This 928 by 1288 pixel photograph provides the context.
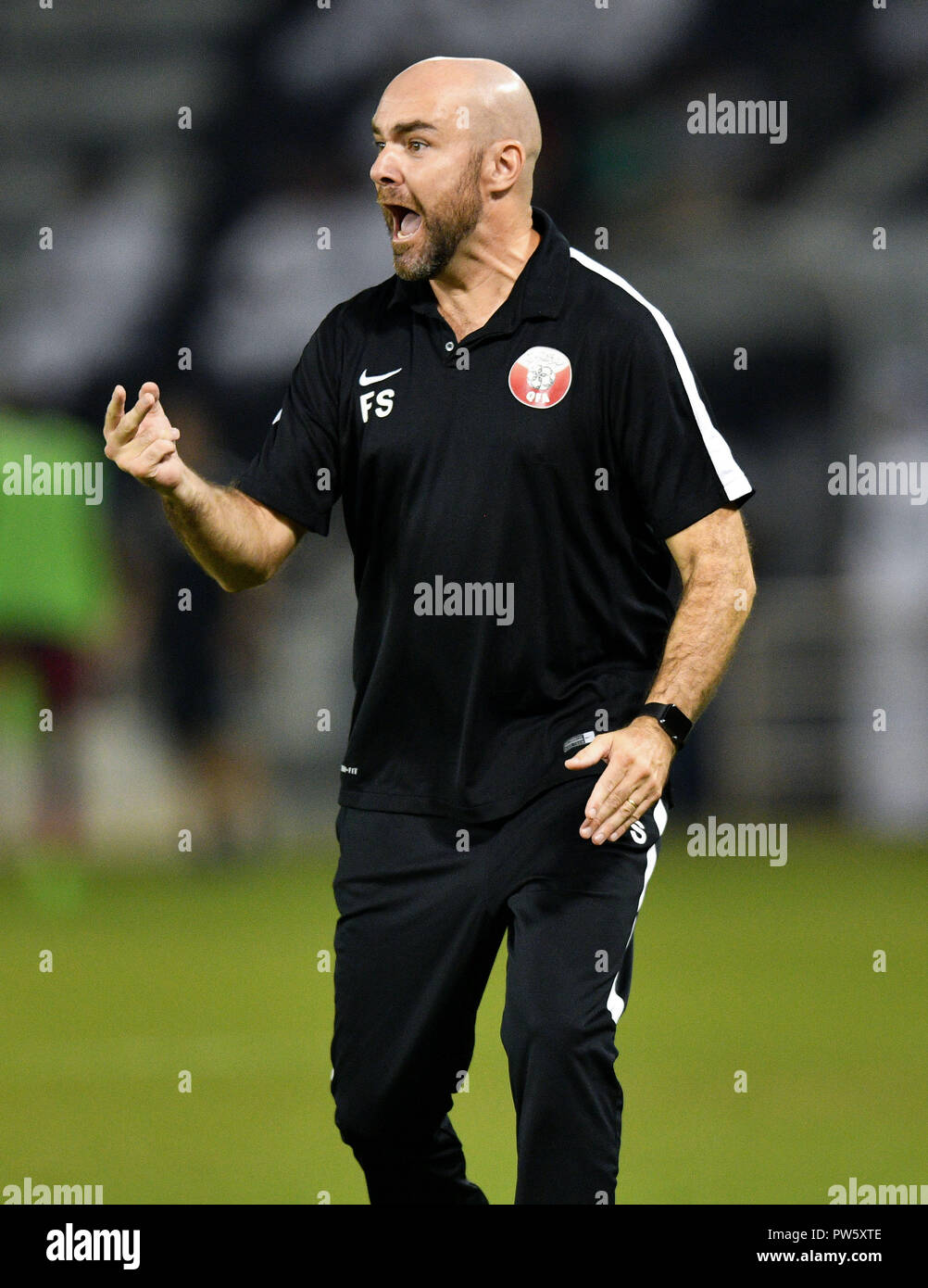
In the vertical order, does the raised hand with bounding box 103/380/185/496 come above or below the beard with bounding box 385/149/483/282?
below

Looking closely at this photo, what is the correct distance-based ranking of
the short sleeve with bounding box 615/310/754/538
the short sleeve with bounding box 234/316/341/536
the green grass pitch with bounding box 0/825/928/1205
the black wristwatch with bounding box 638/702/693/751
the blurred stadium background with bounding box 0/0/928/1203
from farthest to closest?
the blurred stadium background with bounding box 0/0/928/1203, the green grass pitch with bounding box 0/825/928/1205, the short sleeve with bounding box 234/316/341/536, the short sleeve with bounding box 615/310/754/538, the black wristwatch with bounding box 638/702/693/751

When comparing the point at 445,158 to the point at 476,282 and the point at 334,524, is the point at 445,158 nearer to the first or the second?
the point at 476,282

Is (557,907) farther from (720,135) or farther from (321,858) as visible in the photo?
(720,135)

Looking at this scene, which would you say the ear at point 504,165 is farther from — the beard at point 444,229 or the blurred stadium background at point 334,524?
the blurred stadium background at point 334,524

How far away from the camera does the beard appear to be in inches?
143

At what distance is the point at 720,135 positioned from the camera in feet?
40.1

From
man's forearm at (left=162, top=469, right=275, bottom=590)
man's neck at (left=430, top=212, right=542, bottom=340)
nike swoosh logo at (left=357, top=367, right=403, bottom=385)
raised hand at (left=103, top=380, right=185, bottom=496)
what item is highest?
man's neck at (left=430, top=212, right=542, bottom=340)

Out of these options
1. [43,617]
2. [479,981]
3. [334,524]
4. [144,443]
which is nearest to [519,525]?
[144,443]

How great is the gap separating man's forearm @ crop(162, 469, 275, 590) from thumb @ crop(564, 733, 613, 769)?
0.74 metres

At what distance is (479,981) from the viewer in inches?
140

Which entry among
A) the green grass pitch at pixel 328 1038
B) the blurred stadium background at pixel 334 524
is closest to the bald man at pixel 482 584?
the green grass pitch at pixel 328 1038

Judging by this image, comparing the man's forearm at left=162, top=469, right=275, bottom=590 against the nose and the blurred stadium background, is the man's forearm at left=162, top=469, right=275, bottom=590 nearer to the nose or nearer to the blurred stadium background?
the nose

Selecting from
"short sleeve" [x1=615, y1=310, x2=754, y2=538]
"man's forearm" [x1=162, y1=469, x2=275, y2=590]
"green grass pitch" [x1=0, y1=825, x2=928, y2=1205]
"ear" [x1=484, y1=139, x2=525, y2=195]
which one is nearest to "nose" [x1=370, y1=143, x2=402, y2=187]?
"ear" [x1=484, y1=139, x2=525, y2=195]

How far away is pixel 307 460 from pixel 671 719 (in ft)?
2.82
